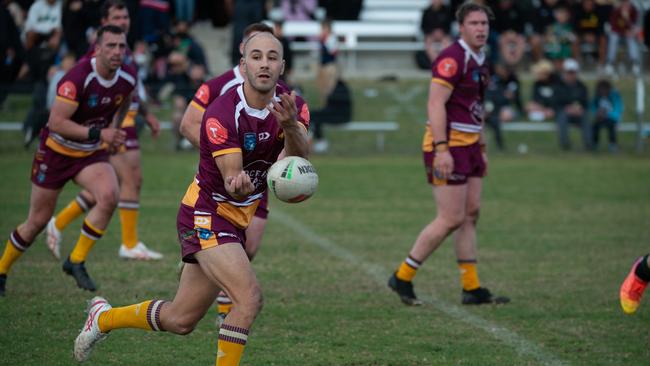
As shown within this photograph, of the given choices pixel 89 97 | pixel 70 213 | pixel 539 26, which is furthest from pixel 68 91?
pixel 539 26

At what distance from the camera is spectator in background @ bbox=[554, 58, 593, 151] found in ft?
65.5

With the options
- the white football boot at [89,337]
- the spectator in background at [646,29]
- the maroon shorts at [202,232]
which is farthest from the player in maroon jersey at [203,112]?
the spectator in background at [646,29]

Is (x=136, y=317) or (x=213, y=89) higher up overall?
(x=213, y=89)

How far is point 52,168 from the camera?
870 cm

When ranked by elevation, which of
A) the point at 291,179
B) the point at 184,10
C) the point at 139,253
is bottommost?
the point at 139,253

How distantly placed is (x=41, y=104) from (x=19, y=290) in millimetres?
9834

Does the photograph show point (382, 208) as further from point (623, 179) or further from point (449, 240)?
point (623, 179)

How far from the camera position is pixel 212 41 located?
2575cm

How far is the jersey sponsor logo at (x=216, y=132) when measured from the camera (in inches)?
223

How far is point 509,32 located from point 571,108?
14.5ft

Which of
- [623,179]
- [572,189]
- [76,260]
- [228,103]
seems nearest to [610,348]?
[228,103]

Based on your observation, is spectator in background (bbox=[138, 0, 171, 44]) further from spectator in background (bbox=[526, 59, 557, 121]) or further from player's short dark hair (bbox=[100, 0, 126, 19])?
player's short dark hair (bbox=[100, 0, 126, 19])

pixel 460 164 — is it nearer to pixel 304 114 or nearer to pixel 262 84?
pixel 304 114

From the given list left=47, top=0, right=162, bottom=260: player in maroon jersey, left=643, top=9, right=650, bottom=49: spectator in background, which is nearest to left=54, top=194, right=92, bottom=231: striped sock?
left=47, top=0, right=162, bottom=260: player in maroon jersey
